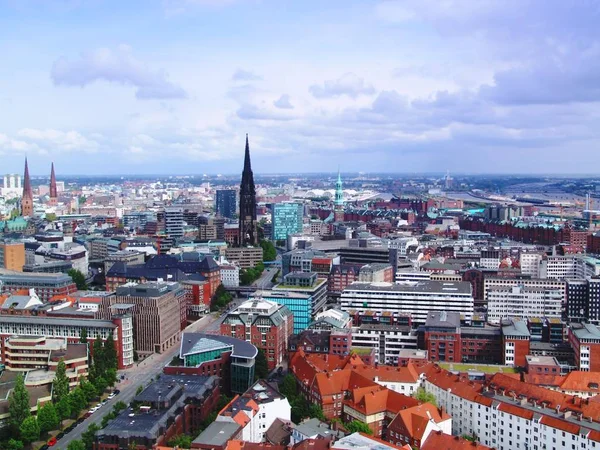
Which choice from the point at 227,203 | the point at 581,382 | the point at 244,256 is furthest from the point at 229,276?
the point at 227,203

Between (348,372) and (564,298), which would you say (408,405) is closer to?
(348,372)

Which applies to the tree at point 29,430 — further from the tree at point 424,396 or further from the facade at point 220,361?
the tree at point 424,396

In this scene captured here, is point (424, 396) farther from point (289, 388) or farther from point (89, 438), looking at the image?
point (89, 438)

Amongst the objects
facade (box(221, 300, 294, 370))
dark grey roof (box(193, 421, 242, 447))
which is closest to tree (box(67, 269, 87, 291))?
facade (box(221, 300, 294, 370))

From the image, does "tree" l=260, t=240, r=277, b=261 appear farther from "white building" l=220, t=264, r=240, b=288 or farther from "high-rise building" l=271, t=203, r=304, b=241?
"white building" l=220, t=264, r=240, b=288

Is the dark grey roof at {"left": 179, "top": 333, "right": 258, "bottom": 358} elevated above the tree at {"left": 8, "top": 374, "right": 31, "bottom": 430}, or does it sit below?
above

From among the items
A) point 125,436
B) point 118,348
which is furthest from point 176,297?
point 125,436

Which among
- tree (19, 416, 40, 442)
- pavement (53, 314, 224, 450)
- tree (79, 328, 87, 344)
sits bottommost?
pavement (53, 314, 224, 450)
